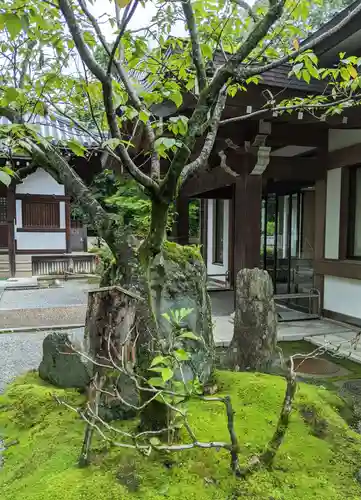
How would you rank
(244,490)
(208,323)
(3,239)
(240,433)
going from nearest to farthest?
(244,490), (240,433), (208,323), (3,239)

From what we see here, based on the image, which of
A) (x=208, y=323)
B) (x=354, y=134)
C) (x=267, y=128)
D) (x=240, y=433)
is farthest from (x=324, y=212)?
(x=240, y=433)

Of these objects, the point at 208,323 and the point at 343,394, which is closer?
the point at 208,323

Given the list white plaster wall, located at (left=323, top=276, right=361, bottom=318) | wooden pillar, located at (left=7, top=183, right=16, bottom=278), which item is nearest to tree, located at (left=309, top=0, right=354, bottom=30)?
white plaster wall, located at (left=323, top=276, right=361, bottom=318)

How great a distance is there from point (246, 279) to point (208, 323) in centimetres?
94

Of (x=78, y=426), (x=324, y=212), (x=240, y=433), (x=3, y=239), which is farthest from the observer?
(x=3, y=239)

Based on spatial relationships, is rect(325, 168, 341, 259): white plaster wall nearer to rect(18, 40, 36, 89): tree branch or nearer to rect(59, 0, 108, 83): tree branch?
rect(18, 40, 36, 89): tree branch

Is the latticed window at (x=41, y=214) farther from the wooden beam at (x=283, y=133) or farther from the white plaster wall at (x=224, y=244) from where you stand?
the wooden beam at (x=283, y=133)

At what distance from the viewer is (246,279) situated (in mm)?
3859

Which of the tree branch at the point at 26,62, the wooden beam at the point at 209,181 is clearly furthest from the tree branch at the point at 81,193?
the wooden beam at the point at 209,181

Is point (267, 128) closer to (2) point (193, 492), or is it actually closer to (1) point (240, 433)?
(1) point (240, 433)

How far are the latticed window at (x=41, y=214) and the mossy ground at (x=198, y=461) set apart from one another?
11200mm

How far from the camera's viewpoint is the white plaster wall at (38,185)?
42.2 feet

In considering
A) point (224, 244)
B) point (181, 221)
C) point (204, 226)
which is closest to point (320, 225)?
point (181, 221)

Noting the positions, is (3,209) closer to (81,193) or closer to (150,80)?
(150,80)
